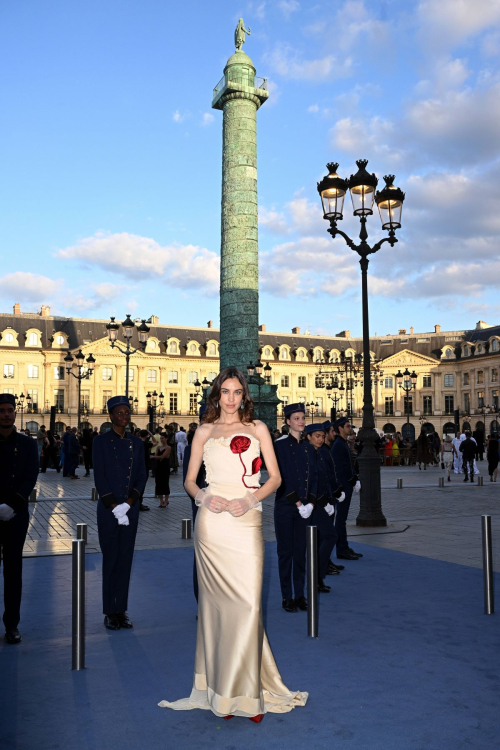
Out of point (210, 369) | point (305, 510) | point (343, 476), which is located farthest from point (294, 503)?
point (210, 369)

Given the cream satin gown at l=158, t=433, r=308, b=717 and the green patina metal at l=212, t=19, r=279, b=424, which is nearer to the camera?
the cream satin gown at l=158, t=433, r=308, b=717

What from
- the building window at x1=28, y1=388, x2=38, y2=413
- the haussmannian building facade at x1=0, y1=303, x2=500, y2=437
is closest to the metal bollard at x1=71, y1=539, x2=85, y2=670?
the haussmannian building facade at x1=0, y1=303, x2=500, y2=437

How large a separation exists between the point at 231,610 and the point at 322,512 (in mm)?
3473

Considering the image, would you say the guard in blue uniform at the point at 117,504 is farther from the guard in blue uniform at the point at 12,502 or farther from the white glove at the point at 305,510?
the white glove at the point at 305,510

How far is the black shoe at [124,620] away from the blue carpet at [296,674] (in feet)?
0.19

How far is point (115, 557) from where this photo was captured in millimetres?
5602

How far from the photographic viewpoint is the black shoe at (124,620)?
5.46 m

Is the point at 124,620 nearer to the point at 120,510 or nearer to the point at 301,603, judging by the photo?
the point at 120,510

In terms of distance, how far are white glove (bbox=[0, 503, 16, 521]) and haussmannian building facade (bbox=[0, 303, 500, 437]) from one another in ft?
197

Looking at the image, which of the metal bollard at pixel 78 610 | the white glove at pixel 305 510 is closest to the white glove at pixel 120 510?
the metal bollard at pixel 78 610

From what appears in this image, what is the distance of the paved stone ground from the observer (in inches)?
363

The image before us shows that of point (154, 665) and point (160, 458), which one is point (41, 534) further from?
point (154, 665)

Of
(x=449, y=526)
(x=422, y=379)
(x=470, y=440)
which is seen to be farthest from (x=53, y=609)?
(x=422, y=379)

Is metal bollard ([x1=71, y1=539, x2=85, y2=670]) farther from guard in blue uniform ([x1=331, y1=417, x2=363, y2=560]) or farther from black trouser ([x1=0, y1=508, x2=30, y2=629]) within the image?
guard in blue uniform ([x1=331, y1=417, x2=363, y2=560])
